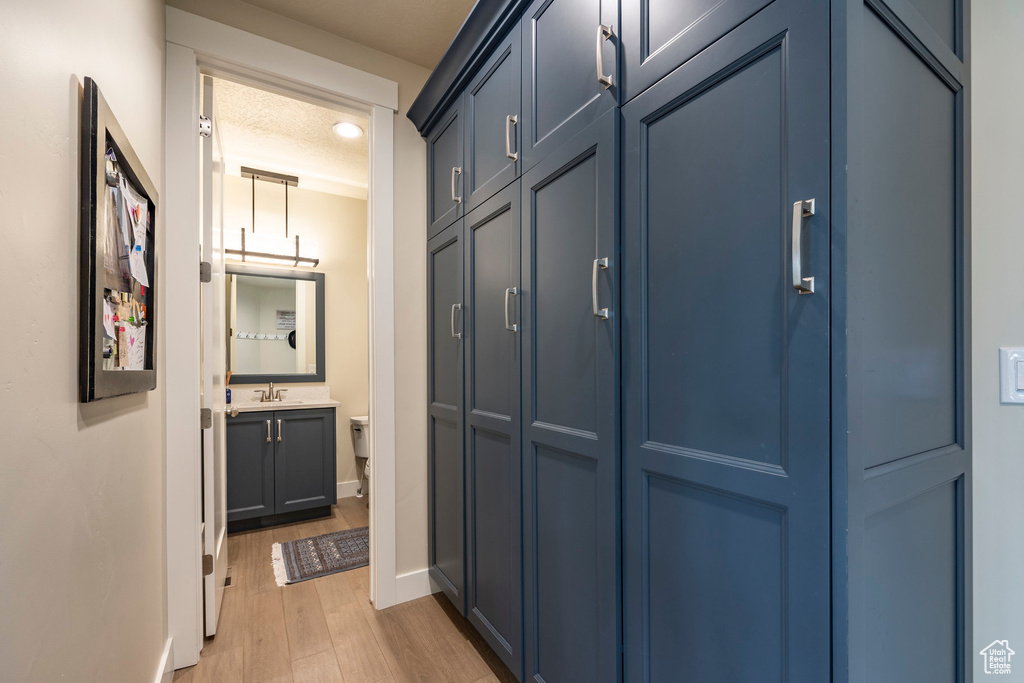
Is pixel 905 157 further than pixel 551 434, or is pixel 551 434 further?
pixel 551 434

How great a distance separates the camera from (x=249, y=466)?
10.5 ft

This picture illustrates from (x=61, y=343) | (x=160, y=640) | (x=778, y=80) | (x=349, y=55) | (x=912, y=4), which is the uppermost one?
(x=349, y=55)

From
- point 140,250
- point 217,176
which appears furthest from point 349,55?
point 140,250

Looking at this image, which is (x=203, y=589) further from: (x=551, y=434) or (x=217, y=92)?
(x=217, y=92)

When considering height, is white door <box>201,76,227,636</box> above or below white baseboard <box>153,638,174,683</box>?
above

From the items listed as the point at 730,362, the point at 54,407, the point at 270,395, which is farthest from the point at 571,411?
the point at 270,395

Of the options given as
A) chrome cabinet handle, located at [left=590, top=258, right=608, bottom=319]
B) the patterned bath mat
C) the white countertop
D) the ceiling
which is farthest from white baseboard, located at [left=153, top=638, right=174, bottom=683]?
the ceiling

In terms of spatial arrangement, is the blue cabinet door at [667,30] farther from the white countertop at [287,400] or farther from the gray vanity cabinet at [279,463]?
the gray vanity cabinet at [279,463]

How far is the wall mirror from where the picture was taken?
3639mm

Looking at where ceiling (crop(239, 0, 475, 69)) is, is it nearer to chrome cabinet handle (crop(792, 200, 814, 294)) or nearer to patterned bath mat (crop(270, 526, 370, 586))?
chrome cabinet handle (crop(792, 200, 814, 294))

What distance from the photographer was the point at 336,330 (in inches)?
158

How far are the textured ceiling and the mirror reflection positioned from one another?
83 centimetres

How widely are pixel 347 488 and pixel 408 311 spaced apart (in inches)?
91.9

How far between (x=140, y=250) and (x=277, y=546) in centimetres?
227
